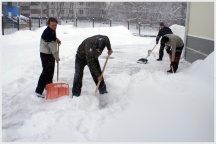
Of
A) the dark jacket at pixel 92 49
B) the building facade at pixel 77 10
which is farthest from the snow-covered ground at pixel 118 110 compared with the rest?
the building facade at pixel 77 10


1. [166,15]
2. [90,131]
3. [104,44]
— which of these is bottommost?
[90,131]

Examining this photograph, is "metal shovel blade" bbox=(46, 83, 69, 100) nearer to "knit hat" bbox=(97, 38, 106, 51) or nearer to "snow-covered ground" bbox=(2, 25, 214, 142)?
"snow-covered ground" bbox=(2, 25, 214, 142)

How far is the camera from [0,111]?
452 cm

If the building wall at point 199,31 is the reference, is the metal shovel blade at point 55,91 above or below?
below

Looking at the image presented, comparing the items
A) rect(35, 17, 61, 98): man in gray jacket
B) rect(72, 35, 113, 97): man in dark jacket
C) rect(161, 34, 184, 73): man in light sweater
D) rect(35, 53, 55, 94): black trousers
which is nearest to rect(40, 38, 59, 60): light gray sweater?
rect(35, 17, 61, 98): man in gray jacket

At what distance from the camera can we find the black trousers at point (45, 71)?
5535mm

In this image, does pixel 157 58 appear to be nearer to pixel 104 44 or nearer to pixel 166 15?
pixel 104 44

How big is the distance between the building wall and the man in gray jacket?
4.34 m

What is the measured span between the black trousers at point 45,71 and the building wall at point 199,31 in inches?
173

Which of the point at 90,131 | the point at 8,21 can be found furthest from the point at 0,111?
the point at 8,21

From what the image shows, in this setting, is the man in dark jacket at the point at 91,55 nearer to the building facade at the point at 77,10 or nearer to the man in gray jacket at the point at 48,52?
the man in gray jacket at the point at 48,52

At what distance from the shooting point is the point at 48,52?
18.0 feet

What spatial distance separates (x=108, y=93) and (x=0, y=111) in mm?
2150

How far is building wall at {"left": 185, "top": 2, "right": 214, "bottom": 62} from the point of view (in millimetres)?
7509
